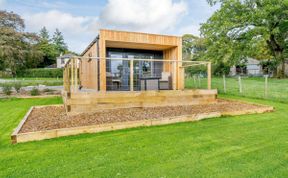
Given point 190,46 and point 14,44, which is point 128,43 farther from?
point 190,46

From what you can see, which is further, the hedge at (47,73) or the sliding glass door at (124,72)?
the hedge at (47,73)

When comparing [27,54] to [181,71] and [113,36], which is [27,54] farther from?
[181,71]

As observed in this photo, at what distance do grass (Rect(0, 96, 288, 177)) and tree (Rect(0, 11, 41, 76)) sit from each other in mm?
15093

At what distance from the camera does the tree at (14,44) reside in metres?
17.5

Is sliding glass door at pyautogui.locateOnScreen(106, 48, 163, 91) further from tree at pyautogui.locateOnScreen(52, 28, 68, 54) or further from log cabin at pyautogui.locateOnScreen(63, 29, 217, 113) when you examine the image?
tree at pyautogui.locateOnScreen(52, 28, 68, 54)

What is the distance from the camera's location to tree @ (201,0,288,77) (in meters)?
19.1

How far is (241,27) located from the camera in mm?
20219

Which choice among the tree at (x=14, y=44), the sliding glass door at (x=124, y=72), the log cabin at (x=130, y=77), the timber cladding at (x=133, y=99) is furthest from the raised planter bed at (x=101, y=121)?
the tree at (x=14, y=44)

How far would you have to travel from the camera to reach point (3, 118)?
6461 mm

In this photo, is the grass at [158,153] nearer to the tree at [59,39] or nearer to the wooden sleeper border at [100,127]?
the wooden sleeper border at [100,127]

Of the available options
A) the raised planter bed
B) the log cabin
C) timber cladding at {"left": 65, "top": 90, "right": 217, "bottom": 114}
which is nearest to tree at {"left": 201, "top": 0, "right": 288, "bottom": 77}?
the log cabin

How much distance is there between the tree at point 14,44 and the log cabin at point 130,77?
8.30 meters

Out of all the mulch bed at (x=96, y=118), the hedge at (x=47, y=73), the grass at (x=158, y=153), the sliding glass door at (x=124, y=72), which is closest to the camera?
the grass at (x=158, y=153)

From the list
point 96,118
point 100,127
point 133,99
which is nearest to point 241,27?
point 133,99
